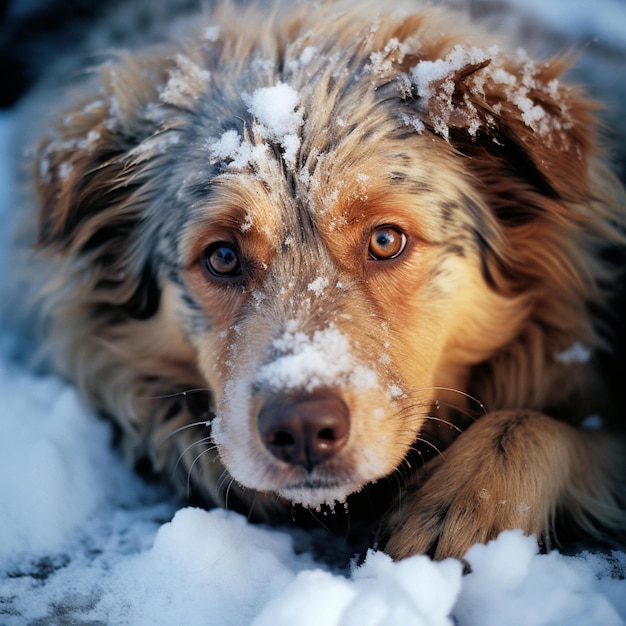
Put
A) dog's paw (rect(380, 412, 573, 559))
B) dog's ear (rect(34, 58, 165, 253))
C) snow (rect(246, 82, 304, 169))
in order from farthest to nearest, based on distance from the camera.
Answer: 1. dog's ear (rect(34, 58, 165, 253))
2. snow (rect(246, 82, 304, 169))
3. dog's paw (rect(380, 412, 573, 559))

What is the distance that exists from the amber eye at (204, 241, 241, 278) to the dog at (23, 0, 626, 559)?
0.01 m

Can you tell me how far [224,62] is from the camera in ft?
8.85

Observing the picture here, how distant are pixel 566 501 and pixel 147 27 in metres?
3.26

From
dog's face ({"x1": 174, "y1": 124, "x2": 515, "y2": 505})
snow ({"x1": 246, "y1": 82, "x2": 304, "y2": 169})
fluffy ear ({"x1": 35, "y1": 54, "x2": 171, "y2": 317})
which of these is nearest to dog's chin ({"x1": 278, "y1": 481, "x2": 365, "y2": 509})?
dog's face ({"x1": 174, "y1": 124, "x2": 515, "y2": 505})

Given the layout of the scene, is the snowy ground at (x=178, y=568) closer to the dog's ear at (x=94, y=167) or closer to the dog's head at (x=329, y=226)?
the dog's head at (x=329, y=226)

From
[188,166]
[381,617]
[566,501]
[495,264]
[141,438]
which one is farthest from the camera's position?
[141,438]

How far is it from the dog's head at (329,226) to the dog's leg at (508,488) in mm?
194

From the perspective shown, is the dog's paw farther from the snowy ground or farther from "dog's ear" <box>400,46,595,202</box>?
"dog's ear" <box>400,46,595,202</box>

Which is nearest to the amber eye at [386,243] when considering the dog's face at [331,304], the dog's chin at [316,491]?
the dog's face at [331,304]

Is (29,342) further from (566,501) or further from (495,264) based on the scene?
(566,501)

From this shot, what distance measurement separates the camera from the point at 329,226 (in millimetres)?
2299

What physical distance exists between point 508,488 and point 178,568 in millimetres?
994

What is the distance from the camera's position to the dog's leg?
→ 2.02 metres

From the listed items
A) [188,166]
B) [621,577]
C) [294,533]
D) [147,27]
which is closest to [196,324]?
[188,166]
